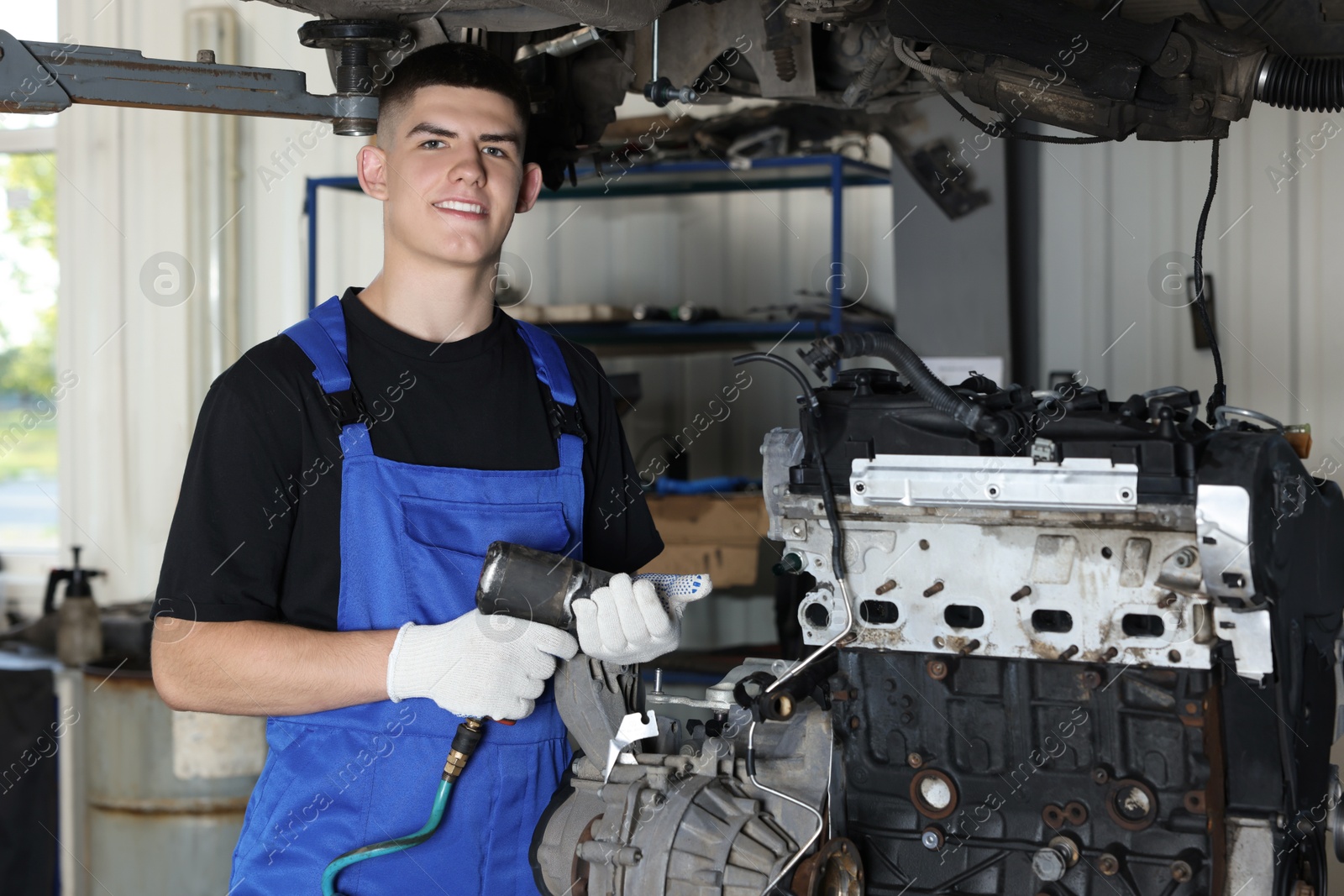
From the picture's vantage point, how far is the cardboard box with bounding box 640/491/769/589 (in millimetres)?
3398

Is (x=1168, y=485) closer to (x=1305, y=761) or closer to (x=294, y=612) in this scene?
(x=1305, y=761)

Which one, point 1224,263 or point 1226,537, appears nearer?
point 1226,537

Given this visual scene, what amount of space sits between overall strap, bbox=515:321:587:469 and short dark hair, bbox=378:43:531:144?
361 millimetres

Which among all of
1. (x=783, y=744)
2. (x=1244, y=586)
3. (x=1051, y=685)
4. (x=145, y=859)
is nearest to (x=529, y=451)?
(x=783, y=744)


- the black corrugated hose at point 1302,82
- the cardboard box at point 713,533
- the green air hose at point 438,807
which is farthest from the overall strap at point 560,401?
the cardboard box at point 713,533

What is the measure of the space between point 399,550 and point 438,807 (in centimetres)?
34

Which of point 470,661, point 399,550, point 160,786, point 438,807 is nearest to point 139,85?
point 399,550

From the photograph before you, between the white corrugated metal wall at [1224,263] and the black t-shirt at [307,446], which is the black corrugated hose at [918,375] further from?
the white corrugated metal wall at [1224,263]

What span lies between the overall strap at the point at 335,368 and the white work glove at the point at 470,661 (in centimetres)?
27

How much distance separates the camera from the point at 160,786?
10.1 feet

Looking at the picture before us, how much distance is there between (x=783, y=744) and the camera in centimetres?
155

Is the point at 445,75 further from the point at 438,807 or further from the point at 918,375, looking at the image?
the point at 438,807

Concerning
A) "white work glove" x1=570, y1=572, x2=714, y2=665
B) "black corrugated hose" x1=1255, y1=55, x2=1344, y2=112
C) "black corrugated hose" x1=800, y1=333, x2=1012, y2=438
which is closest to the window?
"white work glove" x1=570, y1=572, x2=714, y2=665

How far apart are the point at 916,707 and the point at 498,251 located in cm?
91
